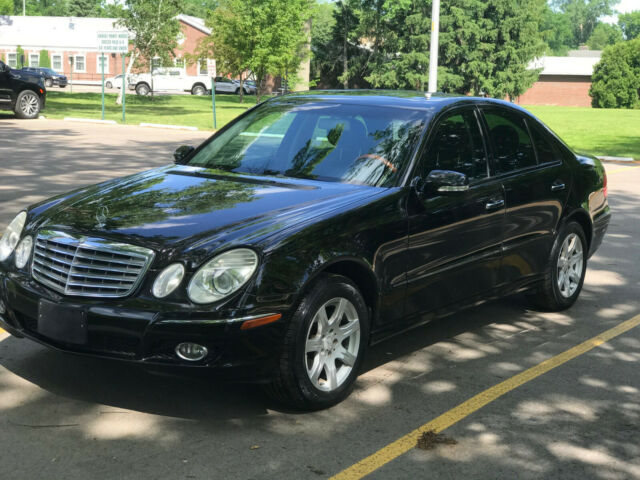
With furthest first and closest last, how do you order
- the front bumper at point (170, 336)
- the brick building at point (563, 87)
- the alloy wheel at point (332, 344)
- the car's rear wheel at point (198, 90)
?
the brick building at point (563, 87) < the car's rear wheel at point (198, 90) < the alloy wheel at point (332, 344) < the front bumper at point (170, 336)

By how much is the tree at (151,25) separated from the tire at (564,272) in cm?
3814

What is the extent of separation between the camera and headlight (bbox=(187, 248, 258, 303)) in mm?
4141

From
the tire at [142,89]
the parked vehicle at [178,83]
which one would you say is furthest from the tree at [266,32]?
the parked vehicle at [178,83]

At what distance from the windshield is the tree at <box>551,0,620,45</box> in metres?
182

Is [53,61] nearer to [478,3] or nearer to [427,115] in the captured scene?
[478,3]

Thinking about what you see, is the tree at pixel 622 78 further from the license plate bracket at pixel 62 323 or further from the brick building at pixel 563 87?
the license plate bracket at pixel 62 323

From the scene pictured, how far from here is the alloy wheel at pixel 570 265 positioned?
22.3 feet

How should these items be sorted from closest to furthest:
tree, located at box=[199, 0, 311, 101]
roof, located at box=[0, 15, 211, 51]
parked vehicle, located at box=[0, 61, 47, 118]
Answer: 1. parked vehicle, located at box=[0, 61, 47, 118]
2. tree, located at box=[199, 0, 311, 101]
3. roof, located at box=[0, 15, 211, 51]

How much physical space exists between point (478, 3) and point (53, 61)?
4076 centimetres

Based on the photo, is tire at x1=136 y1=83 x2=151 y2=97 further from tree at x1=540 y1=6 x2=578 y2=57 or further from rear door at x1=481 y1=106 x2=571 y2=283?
tree at x1=540 y1=6 x2=578 y2=57

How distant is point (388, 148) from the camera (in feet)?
17.6

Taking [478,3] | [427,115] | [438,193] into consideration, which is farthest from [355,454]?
[478,3]

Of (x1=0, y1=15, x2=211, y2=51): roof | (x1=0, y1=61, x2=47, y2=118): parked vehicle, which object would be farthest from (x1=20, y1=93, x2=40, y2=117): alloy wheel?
(x1=0, y1=15, x2=211, y2=51): roof

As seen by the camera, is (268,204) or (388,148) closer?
(268,204)
